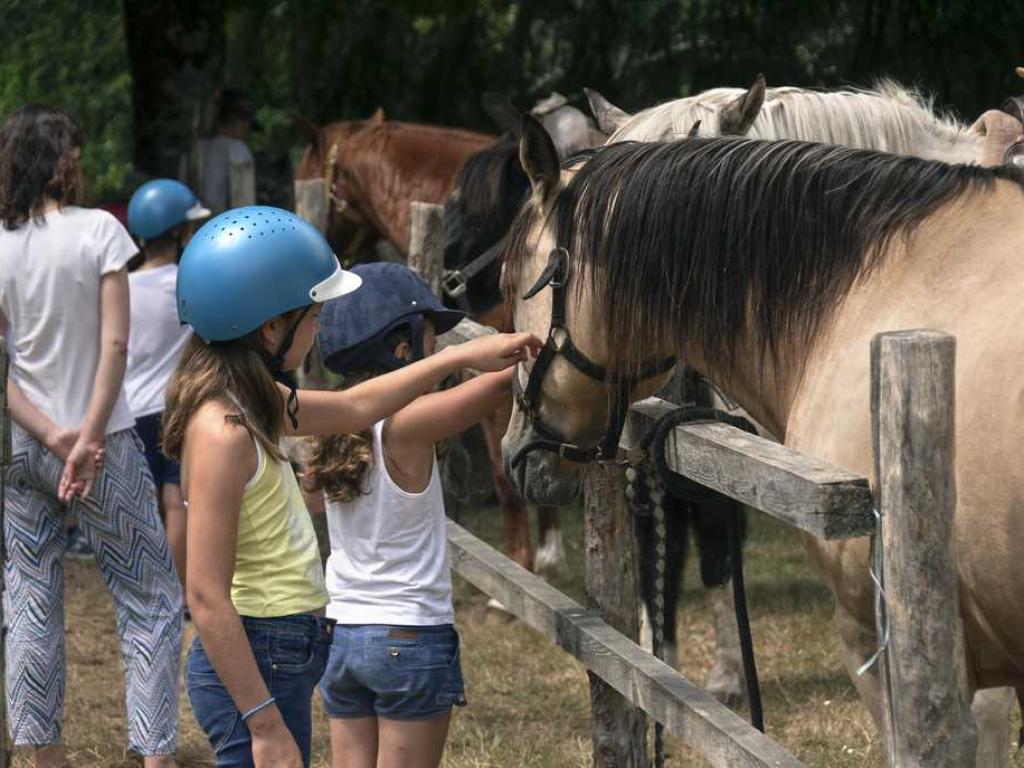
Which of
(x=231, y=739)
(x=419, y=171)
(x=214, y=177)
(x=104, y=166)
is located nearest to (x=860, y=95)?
(x=231, y=739)

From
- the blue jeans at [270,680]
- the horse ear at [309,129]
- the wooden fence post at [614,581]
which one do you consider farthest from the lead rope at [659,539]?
the horse ear at [309,129]

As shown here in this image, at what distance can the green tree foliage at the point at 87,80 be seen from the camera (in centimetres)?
1171

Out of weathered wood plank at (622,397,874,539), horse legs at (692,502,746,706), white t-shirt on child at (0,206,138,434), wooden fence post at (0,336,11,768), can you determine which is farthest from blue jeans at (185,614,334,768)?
horse legs at (692,502,746,706)

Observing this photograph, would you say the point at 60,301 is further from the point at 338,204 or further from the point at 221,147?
the point at 221,147

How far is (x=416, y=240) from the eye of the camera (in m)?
5.48

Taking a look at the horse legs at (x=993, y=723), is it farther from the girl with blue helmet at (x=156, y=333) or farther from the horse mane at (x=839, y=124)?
the girl with blue helmet at (x=156, y=333)

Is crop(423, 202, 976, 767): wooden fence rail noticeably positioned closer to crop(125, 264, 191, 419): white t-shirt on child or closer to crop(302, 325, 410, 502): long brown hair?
crop(302, 325, 410, 502): long brown hair

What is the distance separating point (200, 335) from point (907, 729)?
55.7 inches

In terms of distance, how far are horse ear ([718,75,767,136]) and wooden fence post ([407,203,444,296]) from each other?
1.59m

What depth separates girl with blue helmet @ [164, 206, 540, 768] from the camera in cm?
256

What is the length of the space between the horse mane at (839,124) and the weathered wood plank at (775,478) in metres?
1.59

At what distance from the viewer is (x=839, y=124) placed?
427cm

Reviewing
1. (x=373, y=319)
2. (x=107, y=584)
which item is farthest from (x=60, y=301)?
(x=373, y=319)

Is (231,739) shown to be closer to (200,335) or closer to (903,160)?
(200,335)
